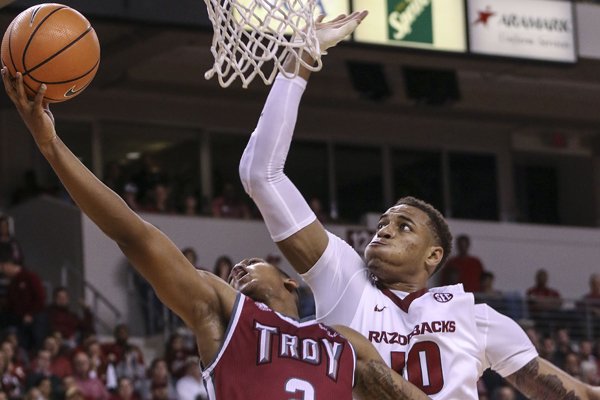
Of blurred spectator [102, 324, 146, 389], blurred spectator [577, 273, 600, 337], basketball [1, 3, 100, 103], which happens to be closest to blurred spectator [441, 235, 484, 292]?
blurred spectator [577, 273, 600, 337]

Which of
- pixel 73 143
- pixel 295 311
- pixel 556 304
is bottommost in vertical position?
pixel 556 304

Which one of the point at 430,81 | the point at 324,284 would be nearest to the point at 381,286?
the point at 324,284

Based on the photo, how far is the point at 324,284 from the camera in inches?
170

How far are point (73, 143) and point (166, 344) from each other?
445cm

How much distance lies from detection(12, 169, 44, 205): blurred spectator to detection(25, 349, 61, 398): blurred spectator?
477cm

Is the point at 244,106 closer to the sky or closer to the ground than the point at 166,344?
closer to the sky

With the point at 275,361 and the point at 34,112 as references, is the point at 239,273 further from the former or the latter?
the point at 34,112

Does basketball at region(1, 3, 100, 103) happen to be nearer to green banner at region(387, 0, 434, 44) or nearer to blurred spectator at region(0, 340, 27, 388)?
blurred spectator at region(0, 340, 27, 388)

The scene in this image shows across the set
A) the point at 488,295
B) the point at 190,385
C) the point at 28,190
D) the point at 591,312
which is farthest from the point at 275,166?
the point at 591,312

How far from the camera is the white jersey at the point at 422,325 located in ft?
13.9

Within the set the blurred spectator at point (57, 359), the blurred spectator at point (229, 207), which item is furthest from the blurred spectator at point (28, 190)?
the blurred spectator at point (57, 359)

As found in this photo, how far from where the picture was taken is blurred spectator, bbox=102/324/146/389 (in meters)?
11.8

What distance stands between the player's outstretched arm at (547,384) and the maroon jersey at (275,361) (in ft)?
3.04

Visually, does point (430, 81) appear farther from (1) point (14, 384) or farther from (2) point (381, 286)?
(2) point (381, 286)
